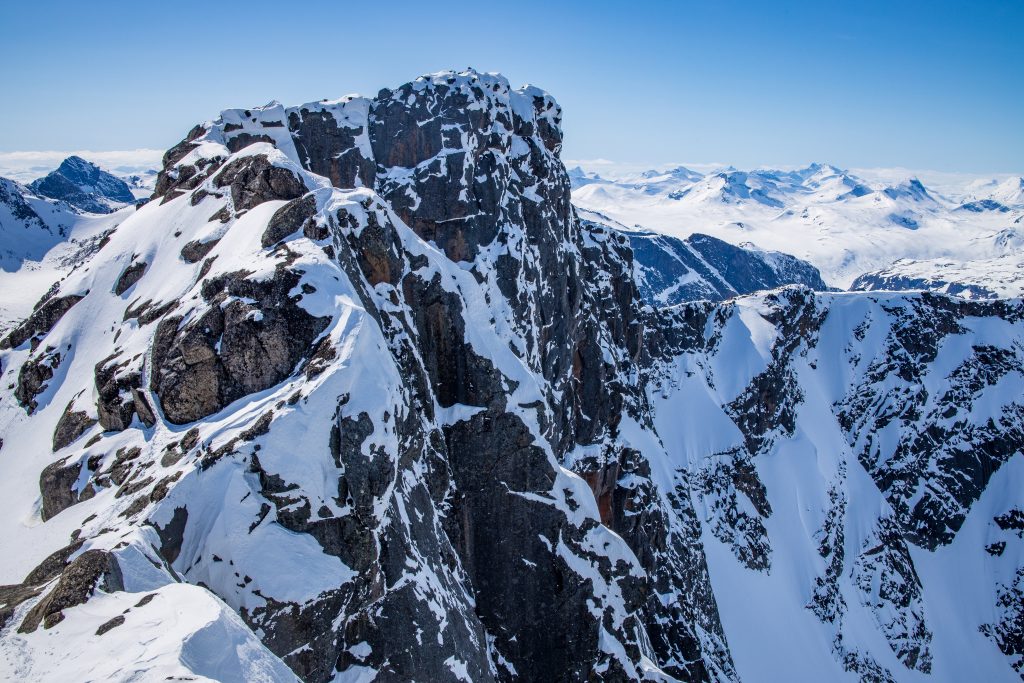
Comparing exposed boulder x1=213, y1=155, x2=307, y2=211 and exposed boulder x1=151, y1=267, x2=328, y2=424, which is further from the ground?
exposed boulder x1=213, y1=155, x2=307, y2=211

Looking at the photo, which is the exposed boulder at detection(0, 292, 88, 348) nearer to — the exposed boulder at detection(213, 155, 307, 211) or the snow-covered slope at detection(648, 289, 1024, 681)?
the exposed boulder at detection(213, 155, 307, 211)

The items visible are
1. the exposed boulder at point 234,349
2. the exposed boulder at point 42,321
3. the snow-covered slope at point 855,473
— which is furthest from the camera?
the snow-covered slope at point 855,473

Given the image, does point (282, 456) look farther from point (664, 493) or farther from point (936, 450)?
point (936, 450)

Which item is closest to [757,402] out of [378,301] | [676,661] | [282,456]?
[676,661]

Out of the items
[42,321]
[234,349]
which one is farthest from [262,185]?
[42,321]

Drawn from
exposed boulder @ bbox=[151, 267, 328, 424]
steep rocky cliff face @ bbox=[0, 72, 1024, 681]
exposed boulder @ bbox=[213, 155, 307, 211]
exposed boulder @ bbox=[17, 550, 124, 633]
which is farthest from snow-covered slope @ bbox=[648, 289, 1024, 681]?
exposed boulder @ bbox=[17, 550, 124, 633]

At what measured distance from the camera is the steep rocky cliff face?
77.4ft

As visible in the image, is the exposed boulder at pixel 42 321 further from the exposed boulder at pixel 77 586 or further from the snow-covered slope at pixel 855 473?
the snow-covered slope at pixel 855 473

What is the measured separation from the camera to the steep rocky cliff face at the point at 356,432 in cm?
2358

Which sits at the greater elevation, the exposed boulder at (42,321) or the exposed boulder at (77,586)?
the exposed boulder at (42,321)

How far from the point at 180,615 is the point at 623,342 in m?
85.7

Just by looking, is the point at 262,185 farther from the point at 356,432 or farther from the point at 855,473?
the point at 855,473

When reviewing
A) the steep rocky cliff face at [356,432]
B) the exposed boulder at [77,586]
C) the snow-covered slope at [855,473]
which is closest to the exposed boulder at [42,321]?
the steep rocky cliff face at [356,432]

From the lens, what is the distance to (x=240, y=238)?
120 feet
